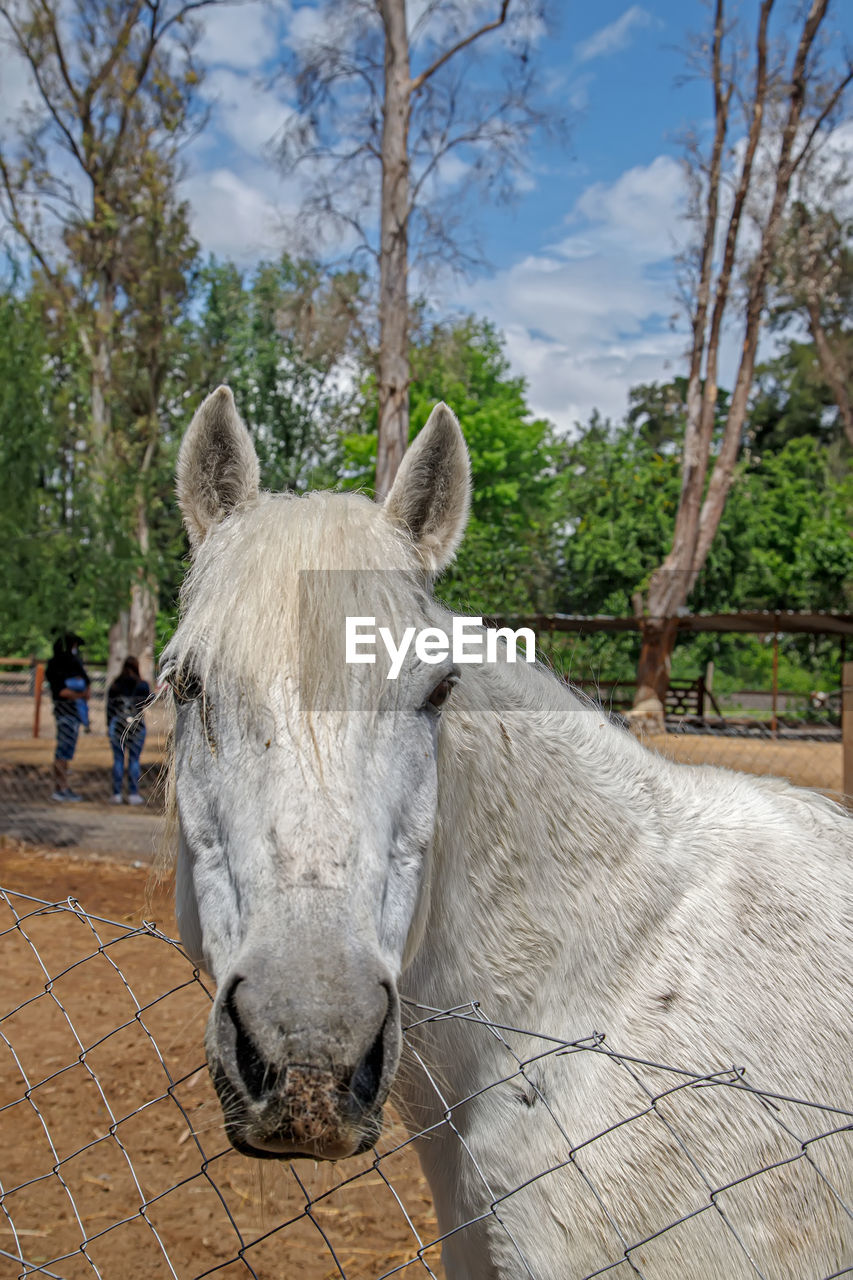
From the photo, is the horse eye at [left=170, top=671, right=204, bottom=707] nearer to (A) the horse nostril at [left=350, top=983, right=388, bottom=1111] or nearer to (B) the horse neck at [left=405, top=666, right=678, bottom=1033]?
(B) the horse neck at [left=405, top=666, right=678, bottom=1033]

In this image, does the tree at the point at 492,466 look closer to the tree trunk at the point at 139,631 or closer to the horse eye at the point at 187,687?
the tree trunk at the point at 139,631

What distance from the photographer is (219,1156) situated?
1.98 m

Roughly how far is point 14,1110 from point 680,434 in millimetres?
39974

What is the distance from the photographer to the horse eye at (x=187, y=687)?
1603 mm

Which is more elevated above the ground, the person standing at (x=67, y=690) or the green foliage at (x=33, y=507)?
the green foliage at (x=33, y=507)

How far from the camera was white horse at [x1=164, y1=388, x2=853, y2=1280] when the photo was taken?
4.09 feet

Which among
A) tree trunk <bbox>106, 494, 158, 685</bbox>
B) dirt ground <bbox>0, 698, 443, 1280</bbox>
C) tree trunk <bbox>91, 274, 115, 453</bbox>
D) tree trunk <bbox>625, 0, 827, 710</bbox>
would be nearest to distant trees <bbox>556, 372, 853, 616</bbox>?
tree trunk <bbox>625, 0, 827, 710</bbox>

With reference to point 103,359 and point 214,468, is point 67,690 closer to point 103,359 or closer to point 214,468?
point 103,359

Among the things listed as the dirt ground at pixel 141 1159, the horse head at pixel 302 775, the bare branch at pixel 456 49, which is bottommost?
the dirt ground at pixel 141 1159

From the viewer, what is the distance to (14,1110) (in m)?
4.14

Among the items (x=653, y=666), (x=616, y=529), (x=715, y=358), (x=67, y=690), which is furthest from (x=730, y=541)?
(x=67, y=690)

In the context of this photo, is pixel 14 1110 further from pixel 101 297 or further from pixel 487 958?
pixel 101 297

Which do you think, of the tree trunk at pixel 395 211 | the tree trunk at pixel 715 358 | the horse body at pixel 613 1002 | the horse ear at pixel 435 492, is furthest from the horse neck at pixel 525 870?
the tree trunk at pixel 715 358

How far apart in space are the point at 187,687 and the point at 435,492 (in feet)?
2.19
